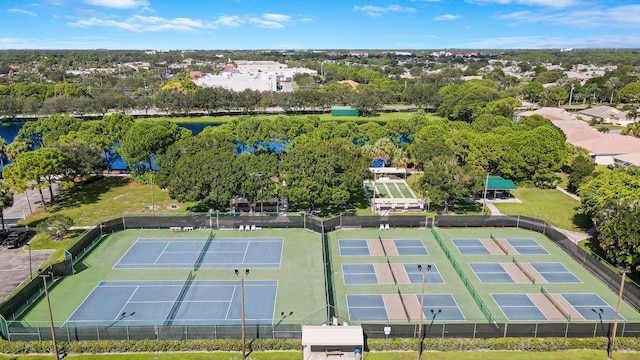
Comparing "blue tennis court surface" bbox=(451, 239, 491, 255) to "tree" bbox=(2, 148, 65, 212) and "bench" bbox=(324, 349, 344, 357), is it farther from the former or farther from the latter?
"tree" bbox=(2, 148, 65, 212)

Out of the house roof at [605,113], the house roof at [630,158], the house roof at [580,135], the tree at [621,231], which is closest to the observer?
the tree at [621,231]

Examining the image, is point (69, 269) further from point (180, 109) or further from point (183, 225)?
point (180, 109)

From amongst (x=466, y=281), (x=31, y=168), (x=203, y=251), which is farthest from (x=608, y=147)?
(x=31, y=168)

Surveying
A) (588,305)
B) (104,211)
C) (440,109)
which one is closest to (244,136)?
(104,211)

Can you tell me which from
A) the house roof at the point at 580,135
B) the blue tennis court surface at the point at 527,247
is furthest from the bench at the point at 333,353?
the house roof at the point at 580,135

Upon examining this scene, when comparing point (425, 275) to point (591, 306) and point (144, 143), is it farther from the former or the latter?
point (144, 143)

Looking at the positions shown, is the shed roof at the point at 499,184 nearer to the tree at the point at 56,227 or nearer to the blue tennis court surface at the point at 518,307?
the blue tennis court surface at the point at 518,307
